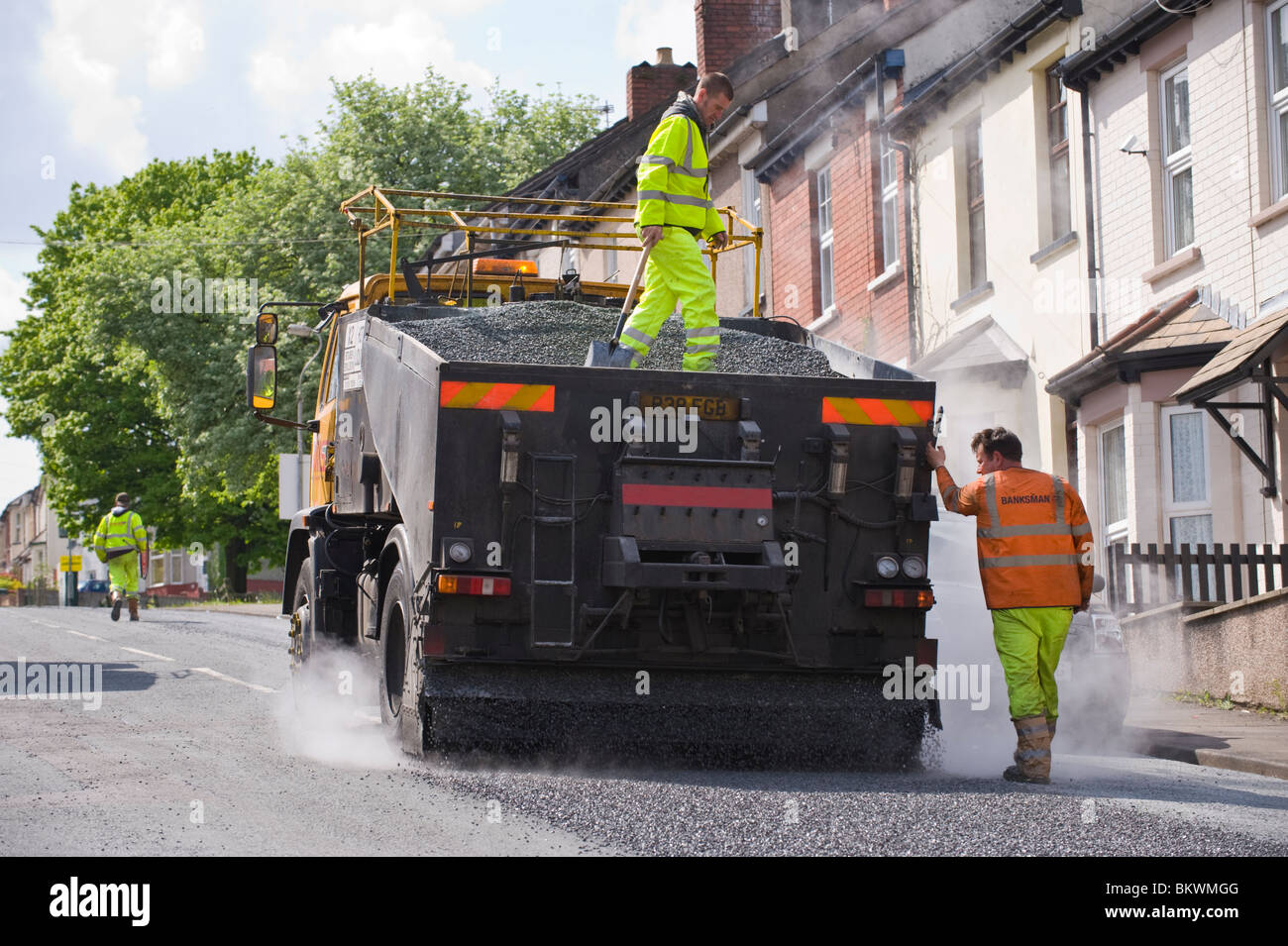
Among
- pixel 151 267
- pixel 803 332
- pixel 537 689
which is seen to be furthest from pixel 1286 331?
pixel 151 267

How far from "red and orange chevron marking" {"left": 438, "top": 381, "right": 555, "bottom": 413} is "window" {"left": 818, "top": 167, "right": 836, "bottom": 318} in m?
16.4

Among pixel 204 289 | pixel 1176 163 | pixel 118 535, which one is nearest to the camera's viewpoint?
pixel 1176 163

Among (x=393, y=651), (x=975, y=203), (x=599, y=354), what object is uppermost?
(x=975, y=203)

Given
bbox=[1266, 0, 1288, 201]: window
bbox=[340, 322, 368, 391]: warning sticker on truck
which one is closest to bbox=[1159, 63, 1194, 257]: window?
bbox=[1266, 0, 1288, 201]: window

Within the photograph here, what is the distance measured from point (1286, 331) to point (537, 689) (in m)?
7.89

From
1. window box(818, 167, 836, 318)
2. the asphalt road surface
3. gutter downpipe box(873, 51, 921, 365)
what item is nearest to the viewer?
the asphalt road surface

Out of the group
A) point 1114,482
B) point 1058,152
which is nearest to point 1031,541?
point 1114,482

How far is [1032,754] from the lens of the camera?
786cm

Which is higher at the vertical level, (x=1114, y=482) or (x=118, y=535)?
(x=1114, y=482)

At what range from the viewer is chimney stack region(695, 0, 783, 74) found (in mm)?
31281

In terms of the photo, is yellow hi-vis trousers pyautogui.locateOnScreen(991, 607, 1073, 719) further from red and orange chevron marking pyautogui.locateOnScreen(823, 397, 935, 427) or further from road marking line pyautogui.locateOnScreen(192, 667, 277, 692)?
road marking line pyautogui.locateOnScreen(192, 667, 277, 692)

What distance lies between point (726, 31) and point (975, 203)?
41.1 feet

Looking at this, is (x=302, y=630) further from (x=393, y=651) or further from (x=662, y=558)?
(x=662, y=558)

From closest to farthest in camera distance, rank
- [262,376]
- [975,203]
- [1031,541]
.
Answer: [1031,541] → [262,376] → [975,203]
